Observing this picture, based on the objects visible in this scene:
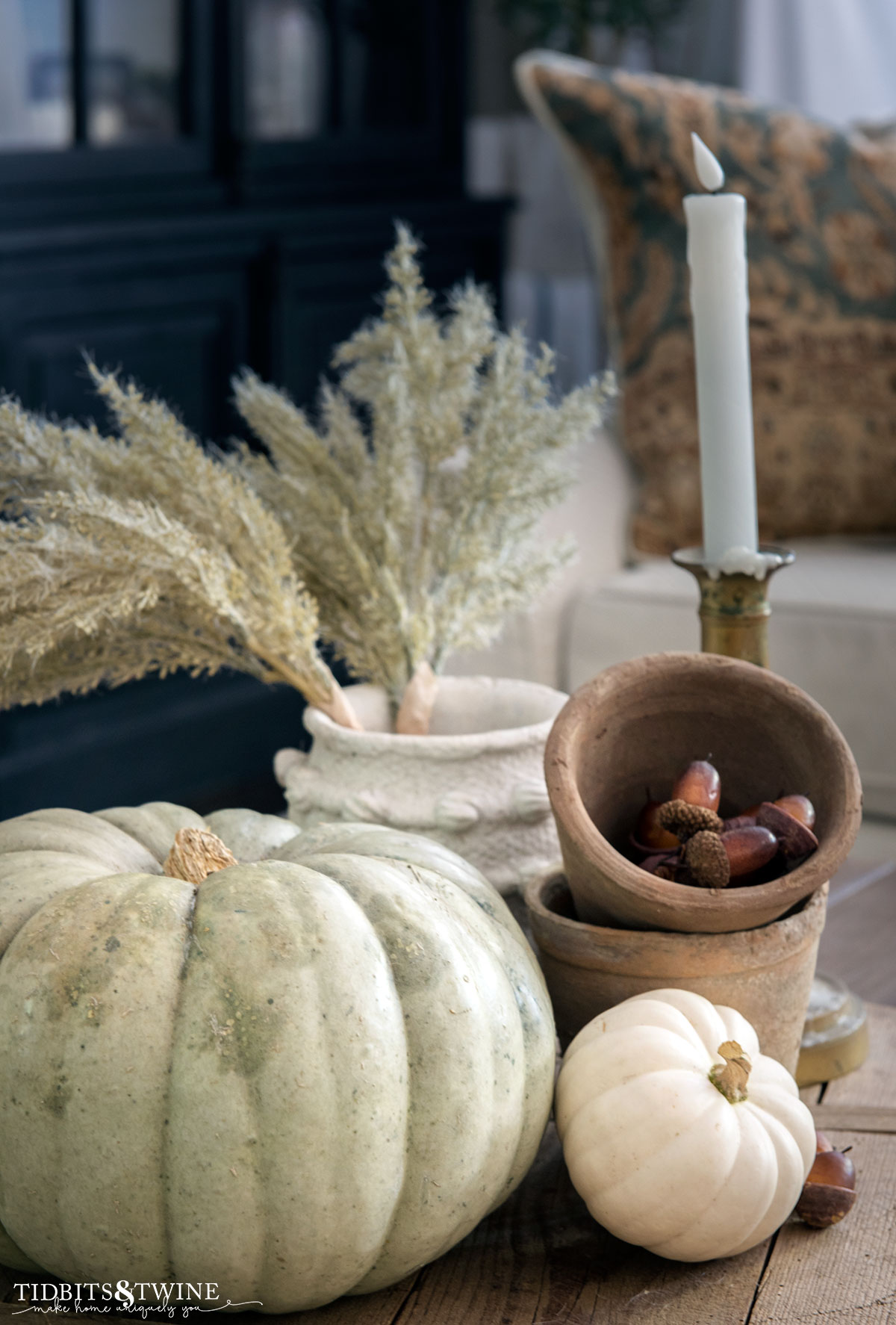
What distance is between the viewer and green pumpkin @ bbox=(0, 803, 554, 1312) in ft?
1.75

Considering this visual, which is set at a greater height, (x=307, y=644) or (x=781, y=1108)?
(x=307, y=644)

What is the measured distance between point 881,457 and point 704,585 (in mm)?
1193

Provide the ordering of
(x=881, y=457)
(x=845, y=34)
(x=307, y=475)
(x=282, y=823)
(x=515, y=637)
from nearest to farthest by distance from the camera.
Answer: (x=282, y=823)
(x=307, y=475)
(x=515, y=637)
(x=881, y=457)
(x=845, y=34)

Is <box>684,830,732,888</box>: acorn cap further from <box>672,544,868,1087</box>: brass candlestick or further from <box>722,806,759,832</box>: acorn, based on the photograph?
<box>672,544,868,1087</box>: brass candlestick

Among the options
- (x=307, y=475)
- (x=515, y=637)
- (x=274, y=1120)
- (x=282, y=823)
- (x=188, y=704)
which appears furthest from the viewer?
(x=188, y=704)

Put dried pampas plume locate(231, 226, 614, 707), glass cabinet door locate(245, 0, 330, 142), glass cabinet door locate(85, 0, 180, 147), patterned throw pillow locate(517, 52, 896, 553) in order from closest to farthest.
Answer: dried pampas plume locate(231, 226, 614, 707), patterned throw pillow locate(517, 52, 896, 553), glass cabinet door locate(85, 0, 180, 147), glass cabinet door locate(245, 0, 330, 142)

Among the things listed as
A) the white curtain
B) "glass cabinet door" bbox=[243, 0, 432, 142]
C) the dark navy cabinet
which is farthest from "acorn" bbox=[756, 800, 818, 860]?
the white curtain

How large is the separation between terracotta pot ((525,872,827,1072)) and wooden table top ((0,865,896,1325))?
0.08 m

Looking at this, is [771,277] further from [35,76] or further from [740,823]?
[35,76]

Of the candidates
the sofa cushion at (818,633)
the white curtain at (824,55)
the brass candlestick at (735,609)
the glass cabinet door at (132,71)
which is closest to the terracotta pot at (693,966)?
the brass candlestick at (735,609)

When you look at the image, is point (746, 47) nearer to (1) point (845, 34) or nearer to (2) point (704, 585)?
(1) point (845, 34)

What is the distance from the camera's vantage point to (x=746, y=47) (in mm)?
3240

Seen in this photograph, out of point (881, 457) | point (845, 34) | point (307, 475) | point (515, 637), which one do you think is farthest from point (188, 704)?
point (845, 34)

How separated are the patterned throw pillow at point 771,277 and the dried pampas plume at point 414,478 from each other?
3.38ft
